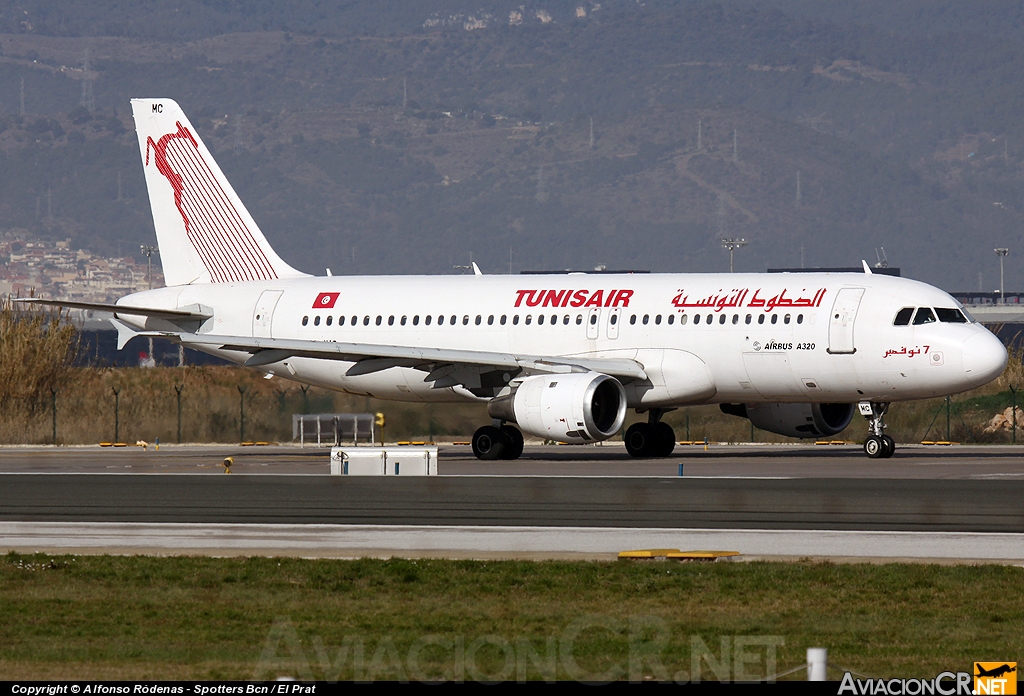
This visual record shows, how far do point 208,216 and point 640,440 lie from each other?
14.1 metres

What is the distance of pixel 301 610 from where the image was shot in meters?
14.9

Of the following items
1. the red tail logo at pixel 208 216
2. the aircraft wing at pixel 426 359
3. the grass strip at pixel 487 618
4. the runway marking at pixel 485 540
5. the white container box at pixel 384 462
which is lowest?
the grass strip at pixel 487 618

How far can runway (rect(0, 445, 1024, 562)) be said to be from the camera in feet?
64.7

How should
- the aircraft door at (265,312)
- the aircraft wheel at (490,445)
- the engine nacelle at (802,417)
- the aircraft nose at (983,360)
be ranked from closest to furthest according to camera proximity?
the aircraft nose at (983,360) → the aircraft wheel at (490,445) → the engine nacelle at (802,417) → the aircraft door at (265,312)

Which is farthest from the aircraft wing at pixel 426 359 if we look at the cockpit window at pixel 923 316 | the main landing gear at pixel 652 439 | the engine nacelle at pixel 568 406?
the cockpit window at pixel 923 316

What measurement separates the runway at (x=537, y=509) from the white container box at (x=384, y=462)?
2.97ft

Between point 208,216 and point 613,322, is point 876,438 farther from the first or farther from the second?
point 208,216

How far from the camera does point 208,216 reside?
149 feet

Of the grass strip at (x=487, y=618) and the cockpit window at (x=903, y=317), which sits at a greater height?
the cockpit window at (x=903, y=317)

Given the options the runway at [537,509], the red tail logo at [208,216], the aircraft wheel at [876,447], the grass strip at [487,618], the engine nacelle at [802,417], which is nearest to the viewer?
the grass strip at [487,618]

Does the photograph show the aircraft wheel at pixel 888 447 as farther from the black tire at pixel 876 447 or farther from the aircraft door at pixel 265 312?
the aircraft door at pixel 265 312

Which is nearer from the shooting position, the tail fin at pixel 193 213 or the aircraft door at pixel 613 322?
the aircraft door at pixel 613 322

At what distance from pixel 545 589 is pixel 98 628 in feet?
14.2

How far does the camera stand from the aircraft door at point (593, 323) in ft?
127
